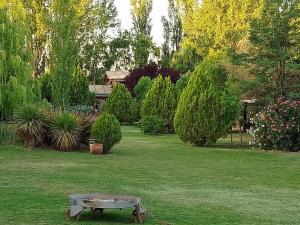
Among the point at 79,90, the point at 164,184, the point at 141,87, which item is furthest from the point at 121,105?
the point at 164,184

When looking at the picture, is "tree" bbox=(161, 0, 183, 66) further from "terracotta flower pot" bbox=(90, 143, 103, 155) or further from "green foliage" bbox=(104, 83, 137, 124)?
"terracotta flower pot" bbox=(90, 143, 103, 155)

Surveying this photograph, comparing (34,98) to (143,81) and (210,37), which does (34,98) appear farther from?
(210,37)

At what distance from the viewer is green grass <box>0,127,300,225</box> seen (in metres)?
8.51

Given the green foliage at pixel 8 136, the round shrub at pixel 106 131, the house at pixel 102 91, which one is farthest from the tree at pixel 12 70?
the house at pixel 102 91

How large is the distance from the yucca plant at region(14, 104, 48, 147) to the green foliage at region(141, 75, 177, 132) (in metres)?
13.3

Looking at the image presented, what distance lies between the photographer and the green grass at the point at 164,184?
27.9ft

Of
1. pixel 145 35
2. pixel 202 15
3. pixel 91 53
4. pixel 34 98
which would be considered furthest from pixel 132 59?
pixel 34 98

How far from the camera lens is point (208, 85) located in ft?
74.3

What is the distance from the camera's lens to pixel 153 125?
1199 inches

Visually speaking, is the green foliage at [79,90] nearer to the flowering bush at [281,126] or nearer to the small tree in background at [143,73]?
the small tree in background at [143,73]

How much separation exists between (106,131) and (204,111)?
4.76 m

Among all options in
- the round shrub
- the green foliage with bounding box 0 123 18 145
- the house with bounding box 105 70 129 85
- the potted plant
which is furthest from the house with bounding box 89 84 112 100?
the potted plant

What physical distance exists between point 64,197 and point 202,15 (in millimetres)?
41955

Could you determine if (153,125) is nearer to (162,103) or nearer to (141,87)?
(162,103)
